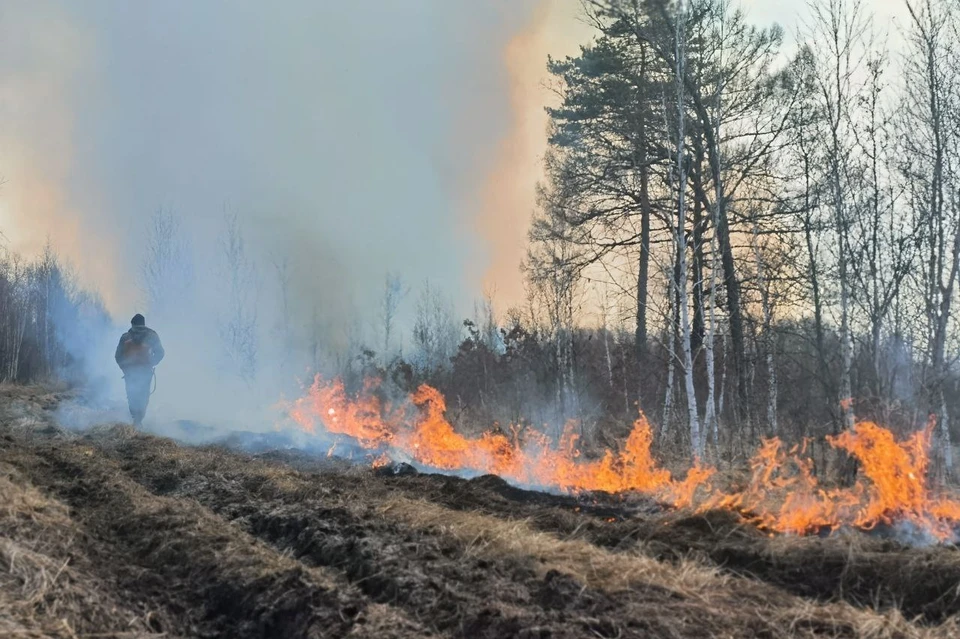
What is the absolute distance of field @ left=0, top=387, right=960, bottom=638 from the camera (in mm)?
A: 3824

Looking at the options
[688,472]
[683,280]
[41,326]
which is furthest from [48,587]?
[41,326]

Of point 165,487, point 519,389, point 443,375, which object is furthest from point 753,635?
point 443,375

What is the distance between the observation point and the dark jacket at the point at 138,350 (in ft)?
44.3

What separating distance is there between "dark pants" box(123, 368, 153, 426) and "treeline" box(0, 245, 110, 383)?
59.1ft

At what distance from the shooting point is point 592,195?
1755 cm

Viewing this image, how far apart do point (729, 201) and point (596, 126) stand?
190 inches

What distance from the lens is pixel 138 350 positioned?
1356 centimetres

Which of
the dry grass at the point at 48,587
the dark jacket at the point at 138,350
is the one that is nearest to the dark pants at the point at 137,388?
the dark jacket at the point at 138,350

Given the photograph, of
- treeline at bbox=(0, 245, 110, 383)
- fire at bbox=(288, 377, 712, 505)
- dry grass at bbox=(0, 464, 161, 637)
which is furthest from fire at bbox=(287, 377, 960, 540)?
treeline at bbox=(0, 245, 110, 383)

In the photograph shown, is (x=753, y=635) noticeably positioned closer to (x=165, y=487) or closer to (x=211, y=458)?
(x=165, y=487)

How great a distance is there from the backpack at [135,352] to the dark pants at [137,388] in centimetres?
17

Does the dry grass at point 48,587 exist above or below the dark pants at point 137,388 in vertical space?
below

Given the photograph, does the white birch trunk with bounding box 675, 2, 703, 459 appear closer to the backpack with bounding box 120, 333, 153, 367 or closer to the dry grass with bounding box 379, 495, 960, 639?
the dry grass with bounding box 379, 495, 960, 639

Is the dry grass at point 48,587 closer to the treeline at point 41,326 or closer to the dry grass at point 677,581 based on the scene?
the dry grass at point 677,581
